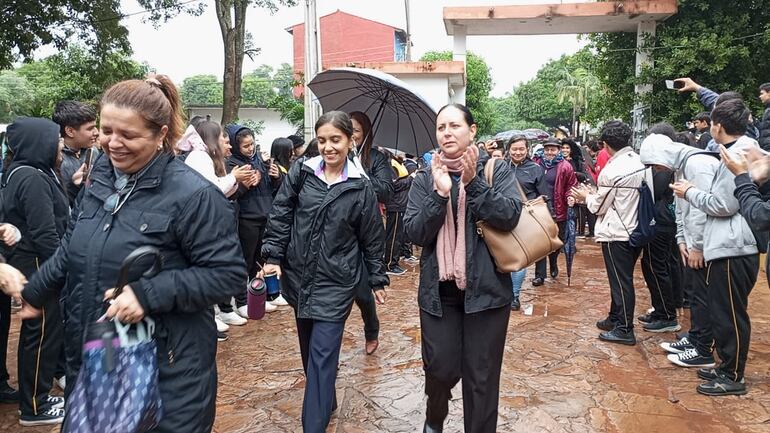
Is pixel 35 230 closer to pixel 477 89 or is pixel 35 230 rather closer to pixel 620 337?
pixel 620 337

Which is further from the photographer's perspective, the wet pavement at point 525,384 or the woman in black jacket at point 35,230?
the wet pavement at point 525,384

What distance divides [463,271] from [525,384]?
74.8 inches

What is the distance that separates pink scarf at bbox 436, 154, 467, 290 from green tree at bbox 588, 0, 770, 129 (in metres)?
11.8

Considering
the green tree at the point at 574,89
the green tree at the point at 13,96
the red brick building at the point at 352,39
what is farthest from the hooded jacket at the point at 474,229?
the green tree at the point at 574,89

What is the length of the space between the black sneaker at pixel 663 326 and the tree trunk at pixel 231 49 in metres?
11.9

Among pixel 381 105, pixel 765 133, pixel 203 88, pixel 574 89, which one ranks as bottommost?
pixel 765 133

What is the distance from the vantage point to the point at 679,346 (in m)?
5.05

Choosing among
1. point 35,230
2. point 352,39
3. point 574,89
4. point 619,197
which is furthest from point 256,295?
point 574,89

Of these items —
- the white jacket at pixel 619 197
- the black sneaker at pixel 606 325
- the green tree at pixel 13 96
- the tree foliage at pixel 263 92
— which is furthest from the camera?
the green tree at pixel 13 96

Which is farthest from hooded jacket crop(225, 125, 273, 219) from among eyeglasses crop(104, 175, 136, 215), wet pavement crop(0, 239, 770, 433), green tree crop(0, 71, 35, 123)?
green tree crop(0, 71, 35, 123)

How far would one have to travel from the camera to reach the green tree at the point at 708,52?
1228cm

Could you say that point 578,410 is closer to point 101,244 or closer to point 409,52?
point 101,244

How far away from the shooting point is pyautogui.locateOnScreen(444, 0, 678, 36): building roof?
517 inches

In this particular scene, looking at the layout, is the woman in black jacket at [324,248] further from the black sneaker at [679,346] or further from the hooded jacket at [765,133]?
the hooded jacket at [765,133]
